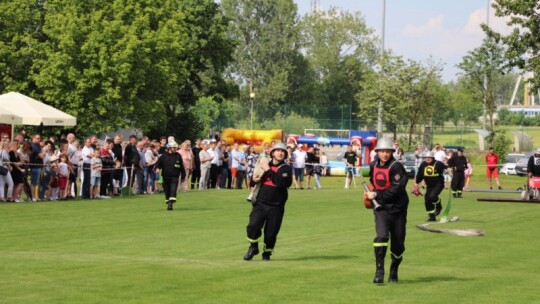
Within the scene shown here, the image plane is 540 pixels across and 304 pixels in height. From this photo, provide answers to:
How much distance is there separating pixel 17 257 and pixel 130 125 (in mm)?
46337

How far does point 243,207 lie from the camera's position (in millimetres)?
32562

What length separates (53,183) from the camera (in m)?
33.2

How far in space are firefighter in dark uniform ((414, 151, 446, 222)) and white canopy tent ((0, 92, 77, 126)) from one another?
13.8 m

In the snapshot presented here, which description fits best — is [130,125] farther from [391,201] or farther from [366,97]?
[391,201]

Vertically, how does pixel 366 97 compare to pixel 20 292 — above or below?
above

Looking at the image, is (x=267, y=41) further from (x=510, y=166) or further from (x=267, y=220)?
(x=267, y=220)

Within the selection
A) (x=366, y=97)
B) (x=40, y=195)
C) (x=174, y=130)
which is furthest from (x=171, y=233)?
(x=366, y=97)

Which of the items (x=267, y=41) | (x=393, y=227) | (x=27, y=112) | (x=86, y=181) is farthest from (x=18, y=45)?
(x=267, y=41)

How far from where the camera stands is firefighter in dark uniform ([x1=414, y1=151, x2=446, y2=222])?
28.9 meters

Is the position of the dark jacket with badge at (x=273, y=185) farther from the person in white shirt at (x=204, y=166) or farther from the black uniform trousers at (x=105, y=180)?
the person in white shirt at (x=204, y=166)

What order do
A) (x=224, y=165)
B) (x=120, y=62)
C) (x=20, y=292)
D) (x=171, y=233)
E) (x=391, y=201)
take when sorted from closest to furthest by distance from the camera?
(x=20, y=292), (x=391, y=201), (x=171, y=233), (x=224, y=165), (x=120, y=62)

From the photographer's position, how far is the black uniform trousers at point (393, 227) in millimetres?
15211

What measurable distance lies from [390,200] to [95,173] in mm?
21424

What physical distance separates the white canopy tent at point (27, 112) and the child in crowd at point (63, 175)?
3.05 metres
